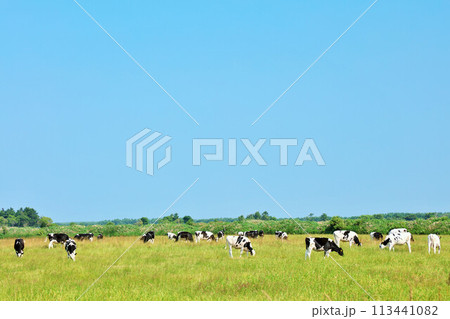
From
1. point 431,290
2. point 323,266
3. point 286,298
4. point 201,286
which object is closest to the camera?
point 286,298

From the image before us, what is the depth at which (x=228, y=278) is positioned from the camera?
1373cm

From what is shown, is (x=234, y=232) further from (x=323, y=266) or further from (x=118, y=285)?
(x=118, y=285)

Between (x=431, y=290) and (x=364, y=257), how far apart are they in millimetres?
7861

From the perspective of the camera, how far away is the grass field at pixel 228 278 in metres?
11.3

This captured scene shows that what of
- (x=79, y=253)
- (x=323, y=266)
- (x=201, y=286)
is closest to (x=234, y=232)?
(x=79, y=253)

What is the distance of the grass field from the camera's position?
11.3 m

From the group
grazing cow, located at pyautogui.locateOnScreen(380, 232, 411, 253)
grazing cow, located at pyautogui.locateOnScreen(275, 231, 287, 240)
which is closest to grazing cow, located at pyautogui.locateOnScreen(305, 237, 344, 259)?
grazing cow, located at pyautogui.locateOnScreen(380, 232, 411, 253)

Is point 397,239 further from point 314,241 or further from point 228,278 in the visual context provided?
point 228,278

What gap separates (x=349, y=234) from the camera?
86.2 feet

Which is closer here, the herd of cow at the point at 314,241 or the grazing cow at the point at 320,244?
the grazing cow at the point at 320,244

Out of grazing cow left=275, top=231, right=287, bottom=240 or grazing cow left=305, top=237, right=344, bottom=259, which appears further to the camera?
grazing cow left=275, top=231, right=287, bottom=240

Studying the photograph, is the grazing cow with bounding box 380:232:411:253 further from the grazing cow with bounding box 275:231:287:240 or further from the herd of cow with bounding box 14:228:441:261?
the grazing cow with bounding box 275:231:287:240

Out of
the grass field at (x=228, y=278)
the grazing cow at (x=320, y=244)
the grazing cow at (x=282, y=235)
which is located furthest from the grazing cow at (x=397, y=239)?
the grazing cow at (x=282, y=235)

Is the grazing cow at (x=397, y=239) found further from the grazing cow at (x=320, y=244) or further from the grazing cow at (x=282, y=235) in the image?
the grazing cow at (x=282, y=235)
